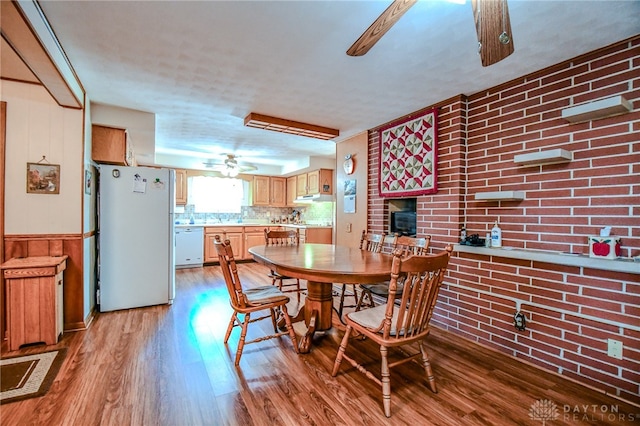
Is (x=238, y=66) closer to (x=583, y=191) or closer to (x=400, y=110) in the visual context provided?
(x=400, y=110)

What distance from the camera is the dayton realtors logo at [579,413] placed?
1.58 m

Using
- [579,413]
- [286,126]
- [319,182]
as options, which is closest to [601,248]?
[579,413]

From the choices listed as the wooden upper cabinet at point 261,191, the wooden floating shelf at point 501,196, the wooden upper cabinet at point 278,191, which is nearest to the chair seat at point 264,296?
the wooden floating shelf at point 501,196

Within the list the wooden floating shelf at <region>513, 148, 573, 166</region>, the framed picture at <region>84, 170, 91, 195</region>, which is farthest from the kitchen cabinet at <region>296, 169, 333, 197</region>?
the wooden floating shelf at <region>513, 148, 573, 166</region>

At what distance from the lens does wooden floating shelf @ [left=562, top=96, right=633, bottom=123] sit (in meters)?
1.71

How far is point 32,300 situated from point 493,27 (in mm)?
3470

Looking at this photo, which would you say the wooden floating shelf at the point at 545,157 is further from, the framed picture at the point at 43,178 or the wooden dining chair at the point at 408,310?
the framed picture at the point at 43,178

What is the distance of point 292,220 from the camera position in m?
7.30

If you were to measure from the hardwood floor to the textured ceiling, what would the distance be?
218 cm

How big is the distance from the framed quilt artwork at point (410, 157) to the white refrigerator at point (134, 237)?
2.54m

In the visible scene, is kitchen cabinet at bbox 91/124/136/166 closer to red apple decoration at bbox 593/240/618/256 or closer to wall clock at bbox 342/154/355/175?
wall clock at bbox 342/154/355/175

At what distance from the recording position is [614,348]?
5.85 feet

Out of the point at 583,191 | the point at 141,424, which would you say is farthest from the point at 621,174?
the point at 141,424

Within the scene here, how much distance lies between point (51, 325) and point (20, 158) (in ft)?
4.61
